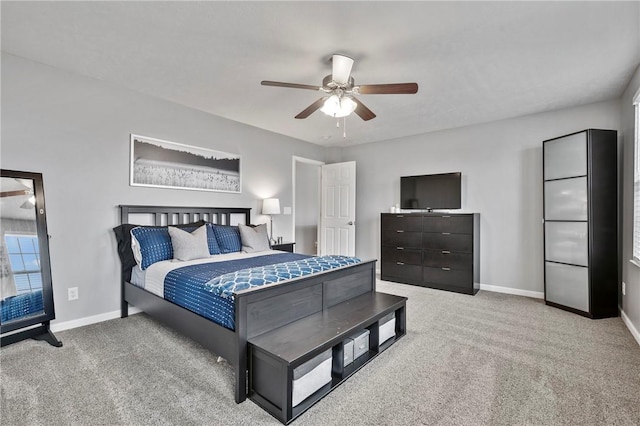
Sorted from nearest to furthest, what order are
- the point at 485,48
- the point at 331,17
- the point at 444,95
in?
the point at 331,17 → the point at 485,48 → the point at 444,95

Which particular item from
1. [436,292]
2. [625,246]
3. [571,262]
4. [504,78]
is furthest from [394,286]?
[504,78]

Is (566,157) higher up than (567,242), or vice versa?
(566,157)

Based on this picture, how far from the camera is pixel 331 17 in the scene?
2.08 meters

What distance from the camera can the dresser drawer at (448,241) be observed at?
4.25 metres

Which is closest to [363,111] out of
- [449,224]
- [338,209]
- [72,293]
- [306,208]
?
[449,224]

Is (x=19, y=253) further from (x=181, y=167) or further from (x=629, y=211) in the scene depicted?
(x=629, y=211)

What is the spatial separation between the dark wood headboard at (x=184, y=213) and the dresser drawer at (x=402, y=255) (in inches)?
89.6

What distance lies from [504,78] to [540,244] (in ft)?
7.65

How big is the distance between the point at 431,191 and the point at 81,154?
14.9 feet

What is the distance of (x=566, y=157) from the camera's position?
11.6 ft

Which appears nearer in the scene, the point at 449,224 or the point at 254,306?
the point at 254,306

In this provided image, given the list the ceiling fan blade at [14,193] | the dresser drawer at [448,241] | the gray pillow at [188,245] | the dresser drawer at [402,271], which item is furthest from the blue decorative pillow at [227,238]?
the dresser drawer at [448,241]

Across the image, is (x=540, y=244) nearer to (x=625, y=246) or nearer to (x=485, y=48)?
(x=625, y=246)

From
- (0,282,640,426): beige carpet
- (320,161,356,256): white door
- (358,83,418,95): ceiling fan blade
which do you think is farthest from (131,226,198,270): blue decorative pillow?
(320,161,356,256): white door
